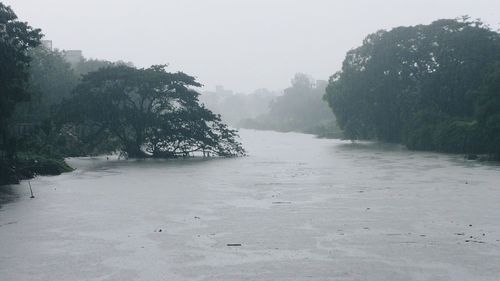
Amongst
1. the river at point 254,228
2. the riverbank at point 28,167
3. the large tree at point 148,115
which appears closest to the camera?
the river at point 254,228

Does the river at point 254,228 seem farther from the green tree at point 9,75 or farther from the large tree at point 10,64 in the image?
the large tree at point 10,64

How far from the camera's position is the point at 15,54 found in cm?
2969

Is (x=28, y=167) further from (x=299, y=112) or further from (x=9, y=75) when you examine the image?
(x=299, y=112)

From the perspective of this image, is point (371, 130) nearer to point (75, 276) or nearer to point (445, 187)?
point (445, 187)

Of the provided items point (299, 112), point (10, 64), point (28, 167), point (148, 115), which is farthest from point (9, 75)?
point (299, 112)

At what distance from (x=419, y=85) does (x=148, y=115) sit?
35.5 metres

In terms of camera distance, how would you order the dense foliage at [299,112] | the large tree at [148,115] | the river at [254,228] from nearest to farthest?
the river at [254,228], the large tree at [148,115], the dense foliage at [299,112]

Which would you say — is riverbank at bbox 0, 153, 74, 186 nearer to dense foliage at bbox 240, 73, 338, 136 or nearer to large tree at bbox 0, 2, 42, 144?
large tree at bbox 0, 2, 42, 144

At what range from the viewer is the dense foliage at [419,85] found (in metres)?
57.7

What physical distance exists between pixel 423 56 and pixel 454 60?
4.90 metres

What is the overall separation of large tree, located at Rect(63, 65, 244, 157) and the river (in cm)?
1609

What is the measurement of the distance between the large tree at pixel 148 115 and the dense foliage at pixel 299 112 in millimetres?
64658

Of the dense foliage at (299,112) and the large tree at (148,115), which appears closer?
the large tree at (148,115)

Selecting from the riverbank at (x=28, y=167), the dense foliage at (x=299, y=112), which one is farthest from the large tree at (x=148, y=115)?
the dense foliage at (x=299, y=112)
